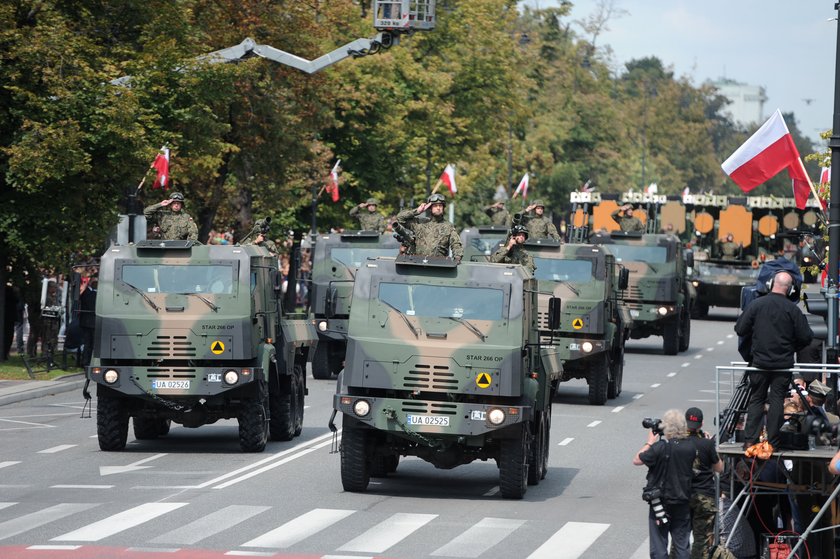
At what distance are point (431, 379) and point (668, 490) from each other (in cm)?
490

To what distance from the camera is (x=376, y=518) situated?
15.5m

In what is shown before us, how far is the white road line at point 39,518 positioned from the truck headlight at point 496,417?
3862mm

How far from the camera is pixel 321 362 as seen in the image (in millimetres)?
31062

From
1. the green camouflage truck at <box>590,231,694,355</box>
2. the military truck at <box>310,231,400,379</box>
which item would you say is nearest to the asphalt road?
the military truck at <box>310,231,400,379</box>

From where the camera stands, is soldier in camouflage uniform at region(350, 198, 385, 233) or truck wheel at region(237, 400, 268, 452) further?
soldier in camouflage uniform at region(350, 198, 385, 233)

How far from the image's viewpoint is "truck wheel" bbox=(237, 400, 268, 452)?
2019cm

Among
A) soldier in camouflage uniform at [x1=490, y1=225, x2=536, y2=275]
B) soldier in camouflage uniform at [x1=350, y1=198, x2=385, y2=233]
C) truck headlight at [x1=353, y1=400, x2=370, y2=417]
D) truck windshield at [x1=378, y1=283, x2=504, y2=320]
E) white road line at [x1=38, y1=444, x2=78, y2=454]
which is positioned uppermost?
soldier in camouflage uniform at [x1=350, y1=198, x2=385, y2=233]

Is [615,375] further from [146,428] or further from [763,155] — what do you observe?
[146,428]

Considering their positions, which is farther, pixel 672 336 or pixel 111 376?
pixel 672 336

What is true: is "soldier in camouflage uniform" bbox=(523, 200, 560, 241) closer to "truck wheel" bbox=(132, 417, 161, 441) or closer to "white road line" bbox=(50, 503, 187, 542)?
"truck wheel" bbox=(132, 417, 161, 441)

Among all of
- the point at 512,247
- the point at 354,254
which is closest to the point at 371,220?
the point at 354,254

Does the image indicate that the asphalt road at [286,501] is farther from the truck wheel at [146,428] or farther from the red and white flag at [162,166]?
the red and white flag at [162,166]

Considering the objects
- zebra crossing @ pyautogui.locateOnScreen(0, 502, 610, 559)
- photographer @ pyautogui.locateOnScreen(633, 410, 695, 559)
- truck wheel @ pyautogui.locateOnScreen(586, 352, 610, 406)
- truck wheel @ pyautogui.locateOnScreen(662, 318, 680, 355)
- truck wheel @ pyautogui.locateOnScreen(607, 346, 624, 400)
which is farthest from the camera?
truck wheel @ pyautogui.locateOnScreen(662, 318, 680, 355)

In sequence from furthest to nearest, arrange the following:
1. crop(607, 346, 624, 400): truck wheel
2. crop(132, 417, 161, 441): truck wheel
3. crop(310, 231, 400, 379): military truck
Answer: crop(310, 231, 400, 379): military truck, crop(607, 346, 624, 400): truck wheel, crop(132, 417, 161, 441): truck wheel
